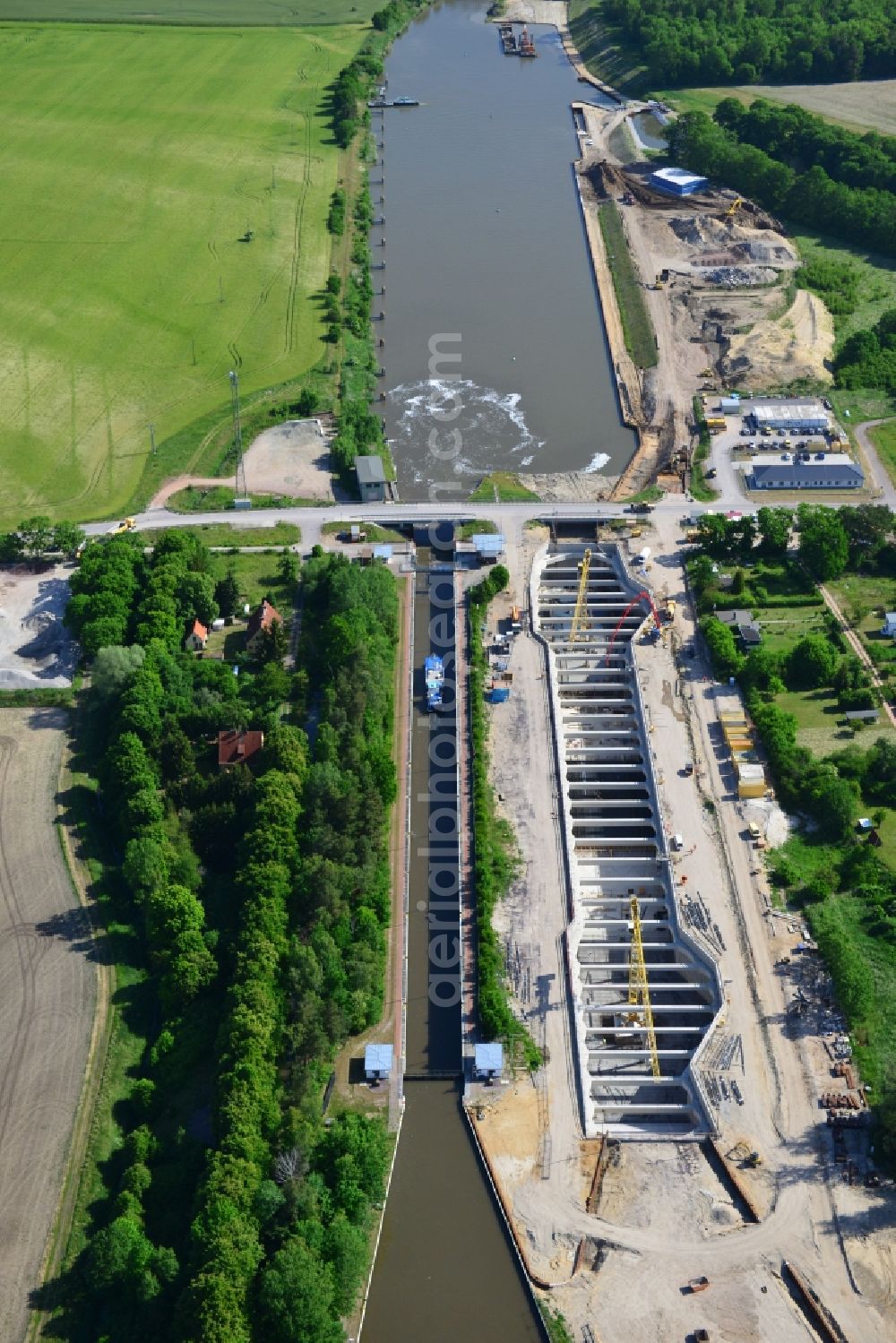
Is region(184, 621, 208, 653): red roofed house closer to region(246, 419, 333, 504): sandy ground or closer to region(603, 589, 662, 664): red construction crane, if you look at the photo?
region(246, 419, 333, 504): sandy ground

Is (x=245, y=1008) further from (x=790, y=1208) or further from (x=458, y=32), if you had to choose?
(x=458, y=32)

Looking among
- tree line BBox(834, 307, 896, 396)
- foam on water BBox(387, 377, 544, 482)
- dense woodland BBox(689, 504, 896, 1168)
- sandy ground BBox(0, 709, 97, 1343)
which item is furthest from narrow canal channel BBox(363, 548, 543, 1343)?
tree line BBox(834, 307, 896, 396)

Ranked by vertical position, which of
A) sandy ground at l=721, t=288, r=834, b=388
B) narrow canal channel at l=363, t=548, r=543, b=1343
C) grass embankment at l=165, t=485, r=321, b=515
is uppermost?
sandy ground at l=721, t=288, r=834, b=388

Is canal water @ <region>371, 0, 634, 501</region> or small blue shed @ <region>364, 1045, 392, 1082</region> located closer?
small blue shed @ <region>364, 1045, 392, 1082</region>

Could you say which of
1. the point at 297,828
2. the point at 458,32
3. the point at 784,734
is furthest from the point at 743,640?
the point at 458,32

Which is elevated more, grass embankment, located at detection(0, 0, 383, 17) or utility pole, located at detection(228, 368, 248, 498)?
grass embankment, located at detection(0, 0, 383, 17)

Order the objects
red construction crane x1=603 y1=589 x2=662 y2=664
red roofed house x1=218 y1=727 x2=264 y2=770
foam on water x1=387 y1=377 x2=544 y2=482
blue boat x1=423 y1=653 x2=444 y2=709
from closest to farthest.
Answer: red roofed house x1=218 y1=727 x2=264 y2=770 < blue boat x1=423 y1=653 x2=444 y2=709 < red construction crane x1=603 y1=589 x2=662 y2=664 < foam on water x1=387 y1=377 x2=544 y2=482

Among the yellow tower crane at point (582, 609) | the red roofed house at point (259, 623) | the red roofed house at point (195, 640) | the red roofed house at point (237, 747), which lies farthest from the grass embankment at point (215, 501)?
the red roofed house at point (237, 747)

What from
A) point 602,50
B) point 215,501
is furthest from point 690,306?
point 602,50
